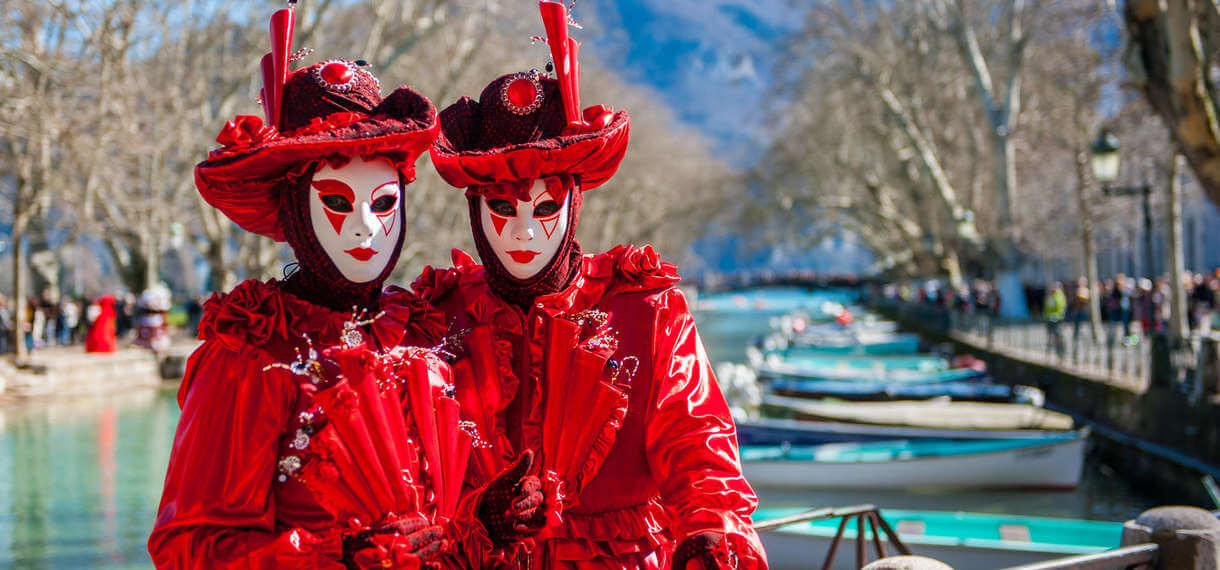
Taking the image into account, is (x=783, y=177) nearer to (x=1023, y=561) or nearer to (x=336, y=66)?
(x=1023, y=561)

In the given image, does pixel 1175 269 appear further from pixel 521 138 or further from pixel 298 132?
pixel 298 132

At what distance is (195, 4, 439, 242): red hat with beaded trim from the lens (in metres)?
2.64

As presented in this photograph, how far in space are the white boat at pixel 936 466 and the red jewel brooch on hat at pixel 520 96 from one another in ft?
30.7

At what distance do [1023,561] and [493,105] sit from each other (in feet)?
20.9

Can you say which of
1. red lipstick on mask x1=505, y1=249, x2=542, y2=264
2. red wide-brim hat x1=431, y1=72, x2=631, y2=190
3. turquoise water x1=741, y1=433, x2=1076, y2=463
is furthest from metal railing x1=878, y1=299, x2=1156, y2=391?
red lipstick on mask x1=505, y1=249, x2=542, y2=264

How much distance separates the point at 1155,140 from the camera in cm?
2512

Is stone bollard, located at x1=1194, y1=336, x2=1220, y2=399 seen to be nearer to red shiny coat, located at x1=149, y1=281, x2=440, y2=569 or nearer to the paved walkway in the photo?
the paved walkway

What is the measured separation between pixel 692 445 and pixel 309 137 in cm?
127

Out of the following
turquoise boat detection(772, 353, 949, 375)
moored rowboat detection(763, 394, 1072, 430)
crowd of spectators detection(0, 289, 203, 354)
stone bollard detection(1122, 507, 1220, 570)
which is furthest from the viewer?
crowd of spectators detection(0, 289, 203, 354)

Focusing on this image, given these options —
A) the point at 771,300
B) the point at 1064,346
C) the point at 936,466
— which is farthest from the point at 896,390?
the point at 771,300

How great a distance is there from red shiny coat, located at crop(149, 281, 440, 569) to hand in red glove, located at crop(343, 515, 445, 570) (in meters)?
0.05

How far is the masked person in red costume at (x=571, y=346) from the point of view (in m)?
2.77

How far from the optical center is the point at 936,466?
12.0 metres

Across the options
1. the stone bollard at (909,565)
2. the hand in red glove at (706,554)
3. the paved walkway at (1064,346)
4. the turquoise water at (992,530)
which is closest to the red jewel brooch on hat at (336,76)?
the hand in red glove at (706,554)
